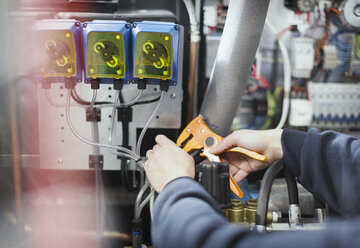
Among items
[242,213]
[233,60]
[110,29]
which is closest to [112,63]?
[110,29]

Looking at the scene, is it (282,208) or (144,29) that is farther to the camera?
(282,208)

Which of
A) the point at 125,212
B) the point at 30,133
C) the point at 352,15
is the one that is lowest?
the point at 125,212

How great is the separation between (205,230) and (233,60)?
0.58 meters

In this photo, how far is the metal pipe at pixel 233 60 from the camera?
2.99ft

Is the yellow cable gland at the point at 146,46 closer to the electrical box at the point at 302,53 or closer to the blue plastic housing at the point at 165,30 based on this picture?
the blue plastic housing at the point at 165,30

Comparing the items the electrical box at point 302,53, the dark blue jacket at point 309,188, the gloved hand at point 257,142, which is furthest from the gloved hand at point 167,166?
the electrical box at point 302,53

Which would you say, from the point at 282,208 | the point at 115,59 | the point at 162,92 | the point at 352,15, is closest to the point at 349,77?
the point at 352,15

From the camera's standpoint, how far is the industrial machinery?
Result: 92 cm

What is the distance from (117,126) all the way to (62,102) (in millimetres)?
197

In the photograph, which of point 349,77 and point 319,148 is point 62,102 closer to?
point 319,148

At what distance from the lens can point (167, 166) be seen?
73 cm

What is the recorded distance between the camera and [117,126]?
1.10 m

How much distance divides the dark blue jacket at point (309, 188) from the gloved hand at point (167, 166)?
6 cm

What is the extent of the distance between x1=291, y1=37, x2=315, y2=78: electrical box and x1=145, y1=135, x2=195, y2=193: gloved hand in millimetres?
1288
